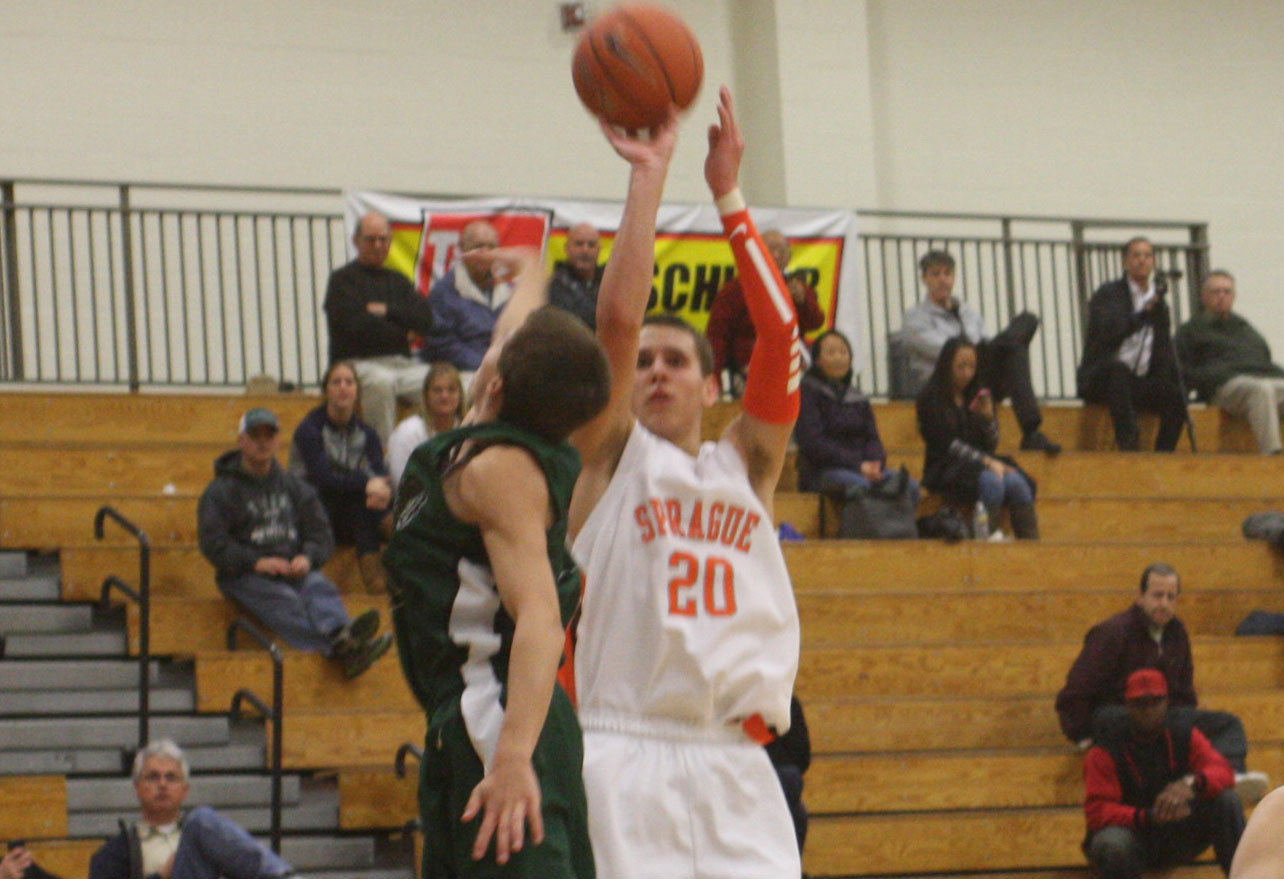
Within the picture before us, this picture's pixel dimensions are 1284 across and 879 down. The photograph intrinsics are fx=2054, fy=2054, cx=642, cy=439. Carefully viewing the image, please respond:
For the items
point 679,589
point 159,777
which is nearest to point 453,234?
point 159,777

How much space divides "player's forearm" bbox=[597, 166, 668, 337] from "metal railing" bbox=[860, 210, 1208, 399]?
8713 millimetres

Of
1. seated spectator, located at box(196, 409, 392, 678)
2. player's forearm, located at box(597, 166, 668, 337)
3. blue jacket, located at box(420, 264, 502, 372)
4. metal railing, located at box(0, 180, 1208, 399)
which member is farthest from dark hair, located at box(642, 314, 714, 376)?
metal railing, located at box(0, 180, 1208, 399)

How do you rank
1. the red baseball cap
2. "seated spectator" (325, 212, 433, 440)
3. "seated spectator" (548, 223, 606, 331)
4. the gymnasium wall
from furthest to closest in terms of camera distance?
the gymnasium wall, "seated spectator" (548, 223, 606, 331), "seated spectator" (325, 212, 433, 440), the red baseball cap

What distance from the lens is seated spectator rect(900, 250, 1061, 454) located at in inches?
445

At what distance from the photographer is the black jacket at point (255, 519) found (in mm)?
8305

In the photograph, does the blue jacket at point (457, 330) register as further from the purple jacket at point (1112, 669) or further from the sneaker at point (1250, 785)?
the sneaker at point (1250, 785)

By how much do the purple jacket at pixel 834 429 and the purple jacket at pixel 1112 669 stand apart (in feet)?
5.67

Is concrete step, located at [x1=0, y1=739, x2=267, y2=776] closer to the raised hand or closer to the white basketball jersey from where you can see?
the white basketball jersey

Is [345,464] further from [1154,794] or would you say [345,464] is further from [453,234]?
[1154,794]

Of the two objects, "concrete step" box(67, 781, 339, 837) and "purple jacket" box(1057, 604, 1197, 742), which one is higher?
"purple jacket" box(1057, 604, 1197, 742)

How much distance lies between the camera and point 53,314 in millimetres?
11344

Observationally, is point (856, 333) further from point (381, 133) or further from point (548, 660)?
point (548, 660)

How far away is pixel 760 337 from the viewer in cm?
388

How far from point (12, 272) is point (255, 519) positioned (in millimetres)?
3070
